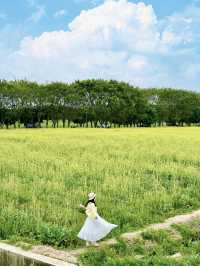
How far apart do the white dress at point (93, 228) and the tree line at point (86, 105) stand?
64.9 metres

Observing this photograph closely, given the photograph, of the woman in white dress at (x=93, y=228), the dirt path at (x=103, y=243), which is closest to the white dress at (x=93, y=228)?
the woman in white dress at (x=93, y=228)

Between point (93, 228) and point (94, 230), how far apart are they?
0.04 meters

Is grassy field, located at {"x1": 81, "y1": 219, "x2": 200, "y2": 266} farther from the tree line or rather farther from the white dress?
the tree line

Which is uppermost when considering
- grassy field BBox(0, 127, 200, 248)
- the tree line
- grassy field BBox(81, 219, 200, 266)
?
the tree line

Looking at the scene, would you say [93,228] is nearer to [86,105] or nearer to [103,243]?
[103,243]

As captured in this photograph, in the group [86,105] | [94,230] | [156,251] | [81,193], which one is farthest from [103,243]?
[86,105]

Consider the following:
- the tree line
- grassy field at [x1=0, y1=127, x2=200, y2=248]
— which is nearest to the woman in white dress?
grassy field at [x1=0, y1=127, x2=200, y2=248]

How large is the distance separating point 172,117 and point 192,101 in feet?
17.8

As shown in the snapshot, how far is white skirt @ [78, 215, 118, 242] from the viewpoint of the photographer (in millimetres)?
7832

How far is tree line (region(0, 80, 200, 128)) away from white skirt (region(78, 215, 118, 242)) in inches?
2557

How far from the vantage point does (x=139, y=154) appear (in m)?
23.0

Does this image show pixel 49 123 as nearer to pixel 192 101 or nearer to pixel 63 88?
pixel 63 88

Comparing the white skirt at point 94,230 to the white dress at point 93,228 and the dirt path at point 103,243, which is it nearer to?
the white dress at point 93,228

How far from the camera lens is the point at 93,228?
7859mm
